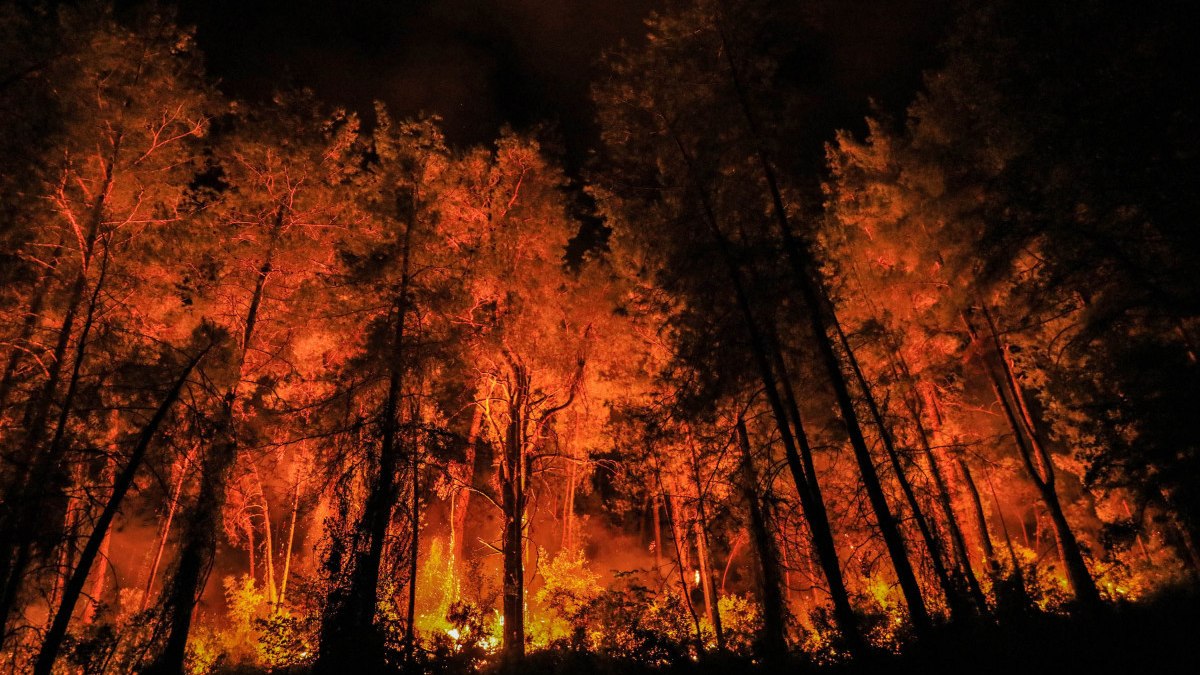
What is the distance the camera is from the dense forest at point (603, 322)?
7.85 meters

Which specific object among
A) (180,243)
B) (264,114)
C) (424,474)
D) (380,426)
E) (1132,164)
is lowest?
(424,474)

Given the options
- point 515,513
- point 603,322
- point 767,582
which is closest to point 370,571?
point 515,513

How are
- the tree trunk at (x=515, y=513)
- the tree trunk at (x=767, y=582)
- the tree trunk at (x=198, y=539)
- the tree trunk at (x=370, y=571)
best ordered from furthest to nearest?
the tree trunk at (x=515, y=513) < the tree trunk at (x=767, y=582) < the tree trunk at (x=198, y=539) < the tree trunk at (x=370, y=571)

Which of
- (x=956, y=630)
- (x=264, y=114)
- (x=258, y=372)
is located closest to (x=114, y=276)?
(x=258, y=372)

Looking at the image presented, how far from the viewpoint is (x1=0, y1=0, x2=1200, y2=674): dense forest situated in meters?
7.85

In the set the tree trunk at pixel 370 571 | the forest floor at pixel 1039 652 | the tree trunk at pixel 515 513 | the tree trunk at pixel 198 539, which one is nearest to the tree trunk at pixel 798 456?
the forest floor at pixel 1039 652

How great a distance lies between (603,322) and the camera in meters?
15.0

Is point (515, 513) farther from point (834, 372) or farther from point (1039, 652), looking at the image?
point (1039, 652)

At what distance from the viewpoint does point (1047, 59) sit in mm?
9047

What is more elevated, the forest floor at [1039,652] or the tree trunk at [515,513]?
the tree trunk at [515,513]

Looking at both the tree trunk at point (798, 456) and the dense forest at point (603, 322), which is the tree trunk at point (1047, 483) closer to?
the dense forest at point (603, 322)

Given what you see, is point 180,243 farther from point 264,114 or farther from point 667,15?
point 667,15

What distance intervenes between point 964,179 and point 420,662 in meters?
14.3

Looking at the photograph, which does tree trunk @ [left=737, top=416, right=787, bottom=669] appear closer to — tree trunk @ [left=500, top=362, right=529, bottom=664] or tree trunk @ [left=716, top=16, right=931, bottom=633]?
tree trunk @ [left=716, top=16, right=931, bottom=633]
